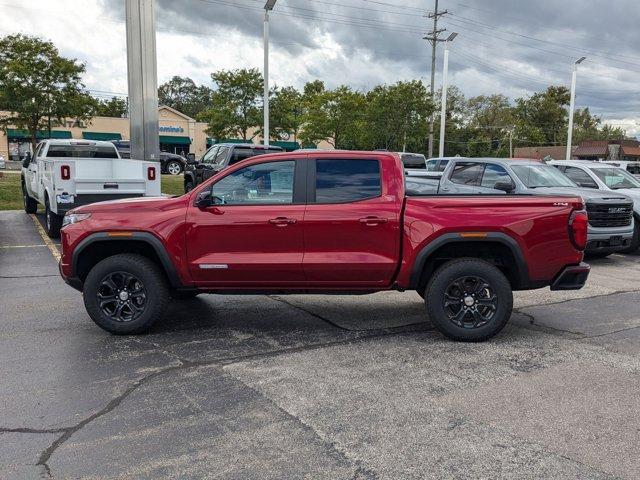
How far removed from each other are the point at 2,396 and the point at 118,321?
5.05 feet

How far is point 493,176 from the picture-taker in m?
11.0

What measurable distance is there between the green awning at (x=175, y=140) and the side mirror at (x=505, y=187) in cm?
5184

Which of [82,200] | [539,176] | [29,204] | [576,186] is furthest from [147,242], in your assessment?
[29,204]

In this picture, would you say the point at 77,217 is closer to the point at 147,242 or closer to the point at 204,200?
the point at 147,242

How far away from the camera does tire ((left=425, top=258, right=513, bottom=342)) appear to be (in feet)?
18.3

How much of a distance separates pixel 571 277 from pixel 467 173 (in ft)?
19.9

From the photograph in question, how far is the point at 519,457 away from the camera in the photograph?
3453 mm

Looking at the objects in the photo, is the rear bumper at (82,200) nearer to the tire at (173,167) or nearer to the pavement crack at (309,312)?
the pavement crack at (309,312)

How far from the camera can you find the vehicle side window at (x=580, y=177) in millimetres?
12376

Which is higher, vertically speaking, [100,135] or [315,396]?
[100,135]

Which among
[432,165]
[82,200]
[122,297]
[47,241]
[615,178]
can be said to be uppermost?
[432,165]

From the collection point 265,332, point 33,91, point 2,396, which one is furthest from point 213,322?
point 33,91

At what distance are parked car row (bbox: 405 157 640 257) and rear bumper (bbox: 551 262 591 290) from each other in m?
3.79

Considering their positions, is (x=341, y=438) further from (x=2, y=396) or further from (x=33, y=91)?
(x=33, y=91)
